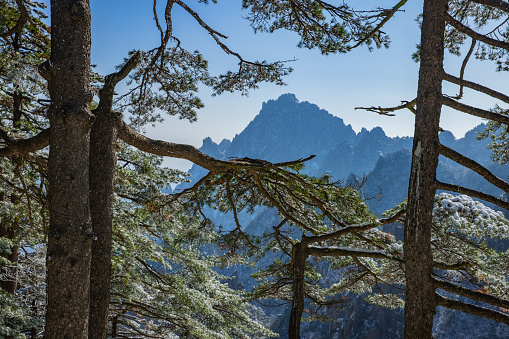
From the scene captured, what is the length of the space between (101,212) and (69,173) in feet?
2.53

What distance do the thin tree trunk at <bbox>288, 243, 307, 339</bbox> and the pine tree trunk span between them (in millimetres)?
2270

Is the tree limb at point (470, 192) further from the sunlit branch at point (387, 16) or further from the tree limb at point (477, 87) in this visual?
the sunlit branch at point (387, 16)

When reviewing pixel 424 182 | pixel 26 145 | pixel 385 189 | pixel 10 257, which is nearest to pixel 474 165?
pixel 424 182

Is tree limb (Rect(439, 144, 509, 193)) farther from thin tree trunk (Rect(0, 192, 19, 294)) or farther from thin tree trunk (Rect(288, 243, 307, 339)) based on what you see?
thin tree trunk (Rect(0, 192, 19, 294))

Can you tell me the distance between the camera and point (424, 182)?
348 cm

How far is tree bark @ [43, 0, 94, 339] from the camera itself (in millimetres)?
2791

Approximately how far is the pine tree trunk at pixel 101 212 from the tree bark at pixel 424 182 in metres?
2.80

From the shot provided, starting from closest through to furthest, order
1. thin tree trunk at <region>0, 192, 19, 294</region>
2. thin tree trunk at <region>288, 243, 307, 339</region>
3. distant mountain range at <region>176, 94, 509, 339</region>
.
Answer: thin tree trunk at <region>288, 243, 307, 339</region>, thin tree trunk at <region>0, 192, 19, 294</region>, distant mountain range at <region>176, 94, 509, 339</region>

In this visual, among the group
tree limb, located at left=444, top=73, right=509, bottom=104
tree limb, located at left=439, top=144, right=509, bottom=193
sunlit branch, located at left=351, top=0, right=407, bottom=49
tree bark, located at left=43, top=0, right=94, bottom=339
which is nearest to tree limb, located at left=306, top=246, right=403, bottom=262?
tree limb, located at left=439, top=144, right=509, bottom=193

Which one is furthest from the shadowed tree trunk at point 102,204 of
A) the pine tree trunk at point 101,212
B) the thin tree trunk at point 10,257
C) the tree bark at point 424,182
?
the thin tree trunk at point 10,257

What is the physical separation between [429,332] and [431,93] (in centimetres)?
220

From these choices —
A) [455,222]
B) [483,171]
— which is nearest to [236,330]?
[455,222]

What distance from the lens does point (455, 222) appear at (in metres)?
4.37

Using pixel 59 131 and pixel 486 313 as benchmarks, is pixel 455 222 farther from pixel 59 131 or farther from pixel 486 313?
pixel 59 131
